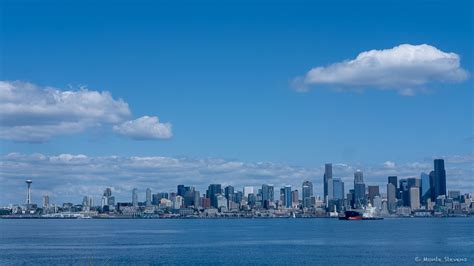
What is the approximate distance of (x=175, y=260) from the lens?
319 ft

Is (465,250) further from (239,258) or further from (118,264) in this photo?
(118,264)

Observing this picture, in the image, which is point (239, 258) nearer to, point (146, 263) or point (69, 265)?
point (146, 263)

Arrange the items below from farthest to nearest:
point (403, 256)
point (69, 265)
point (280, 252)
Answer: point (280, 252) < point (403, 256) < point (69, 265)

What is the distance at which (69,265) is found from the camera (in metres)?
89.8

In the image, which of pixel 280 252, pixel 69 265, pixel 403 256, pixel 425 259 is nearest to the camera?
pixel 69 265

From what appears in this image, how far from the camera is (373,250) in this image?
114 m

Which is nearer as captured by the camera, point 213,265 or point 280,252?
point 213,265

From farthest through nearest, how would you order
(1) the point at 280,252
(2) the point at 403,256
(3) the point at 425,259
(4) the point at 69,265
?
(1) the point at 280,252 < (2) the point at 403,256 < (3) the point at 425,259 < (4) the point at 69,265

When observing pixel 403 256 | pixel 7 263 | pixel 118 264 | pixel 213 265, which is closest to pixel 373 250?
pixel 403 256

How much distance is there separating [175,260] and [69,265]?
1504cm

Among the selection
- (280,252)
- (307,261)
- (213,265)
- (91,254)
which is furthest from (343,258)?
(91,254)

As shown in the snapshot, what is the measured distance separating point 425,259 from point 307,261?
16.2m

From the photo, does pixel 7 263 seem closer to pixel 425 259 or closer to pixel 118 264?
pixel 118 264

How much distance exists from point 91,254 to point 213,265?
25.4 meters
